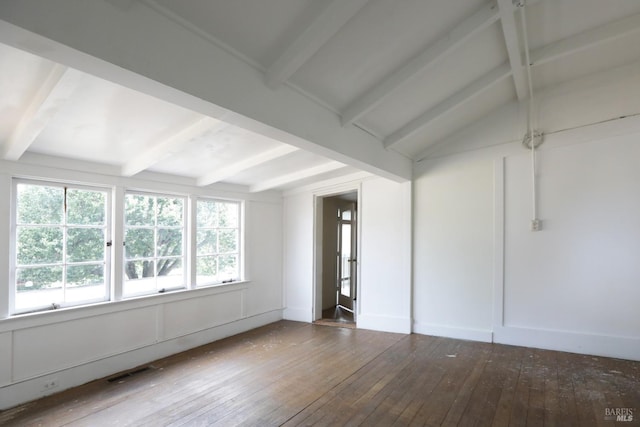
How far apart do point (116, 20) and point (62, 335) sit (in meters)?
3.16

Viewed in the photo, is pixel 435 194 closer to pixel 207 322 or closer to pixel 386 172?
pixel 386 172

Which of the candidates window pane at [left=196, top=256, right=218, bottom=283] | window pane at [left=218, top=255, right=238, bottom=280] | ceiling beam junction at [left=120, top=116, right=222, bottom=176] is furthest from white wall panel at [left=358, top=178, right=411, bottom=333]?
ceiling beam junction at [left=120, top=116, right=222, bottom=176]

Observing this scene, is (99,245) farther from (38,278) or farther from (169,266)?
(169,266)

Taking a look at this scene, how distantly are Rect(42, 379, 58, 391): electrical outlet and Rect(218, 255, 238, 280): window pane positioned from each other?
2.25 metres

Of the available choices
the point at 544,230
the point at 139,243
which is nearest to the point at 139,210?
the point at 139,243

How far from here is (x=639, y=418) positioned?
98.7 inches

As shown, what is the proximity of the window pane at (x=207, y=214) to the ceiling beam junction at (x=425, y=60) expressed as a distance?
8.78 ft

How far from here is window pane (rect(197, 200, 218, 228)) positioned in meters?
4.75

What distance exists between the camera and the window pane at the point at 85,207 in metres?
3.45

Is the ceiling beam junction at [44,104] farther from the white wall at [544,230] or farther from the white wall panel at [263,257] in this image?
the white wall at [544,230]

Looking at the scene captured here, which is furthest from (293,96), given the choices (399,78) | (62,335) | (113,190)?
(62,335)

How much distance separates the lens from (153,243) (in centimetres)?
416

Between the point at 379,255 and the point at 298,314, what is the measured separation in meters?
1.89

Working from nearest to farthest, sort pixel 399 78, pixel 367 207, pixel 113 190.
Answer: pixel 399 78 < pixel 113 190 < pixel 367 207
